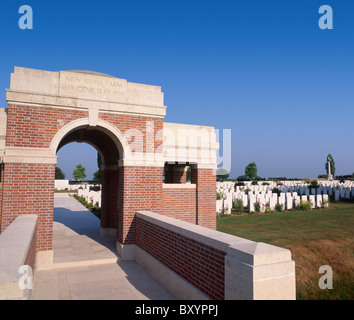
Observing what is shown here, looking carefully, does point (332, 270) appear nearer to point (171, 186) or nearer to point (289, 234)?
point (289, 234)

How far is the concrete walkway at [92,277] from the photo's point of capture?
18.4 ft

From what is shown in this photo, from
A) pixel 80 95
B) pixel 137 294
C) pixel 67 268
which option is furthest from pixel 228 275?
pixel 80 95

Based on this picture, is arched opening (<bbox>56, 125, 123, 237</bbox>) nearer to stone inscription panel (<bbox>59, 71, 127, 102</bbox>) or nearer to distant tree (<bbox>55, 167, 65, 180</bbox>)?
stone inscription panel (<bbox>59, 71, 127, 102</bbox>)

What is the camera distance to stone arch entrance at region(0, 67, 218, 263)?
7.38m

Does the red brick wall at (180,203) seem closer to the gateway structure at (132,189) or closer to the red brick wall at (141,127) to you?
the gateway structure at (132,189)

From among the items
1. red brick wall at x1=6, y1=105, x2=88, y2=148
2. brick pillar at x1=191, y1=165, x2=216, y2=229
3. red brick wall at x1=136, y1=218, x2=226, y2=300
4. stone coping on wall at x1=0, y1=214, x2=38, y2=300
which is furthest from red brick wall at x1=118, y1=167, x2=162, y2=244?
stone coping on wall at x1=0, y1=214, x2=38, y2=300

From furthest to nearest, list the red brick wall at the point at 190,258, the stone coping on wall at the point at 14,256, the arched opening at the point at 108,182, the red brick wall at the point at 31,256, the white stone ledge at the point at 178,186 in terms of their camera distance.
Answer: the arched opening at the point at 108,182 → the white stone ledge at the point at 178,186 → the red brick wall at the point at 31,256 → the red brick wall at the point at 190,258 → the stone coping on wall at the point at 14,256

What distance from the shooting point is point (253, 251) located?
3369 millimetres

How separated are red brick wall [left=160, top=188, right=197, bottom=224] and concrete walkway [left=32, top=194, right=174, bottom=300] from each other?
2.25 meters

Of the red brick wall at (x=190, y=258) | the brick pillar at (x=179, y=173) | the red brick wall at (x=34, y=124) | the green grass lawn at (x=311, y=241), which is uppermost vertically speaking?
the red brick wall at (x=34, y=124)

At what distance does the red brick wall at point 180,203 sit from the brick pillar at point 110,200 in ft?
7.66

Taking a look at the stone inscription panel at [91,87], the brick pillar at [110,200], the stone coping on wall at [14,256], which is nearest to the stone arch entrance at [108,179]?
the brick pillar at [110,200]

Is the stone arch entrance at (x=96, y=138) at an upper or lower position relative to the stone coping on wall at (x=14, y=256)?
upper

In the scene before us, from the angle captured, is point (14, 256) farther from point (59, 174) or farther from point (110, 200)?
point (59, 174)
